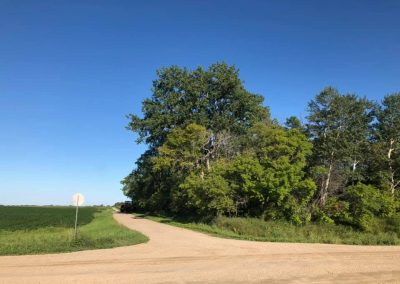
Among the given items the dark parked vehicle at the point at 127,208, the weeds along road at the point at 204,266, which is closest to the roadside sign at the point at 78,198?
the weeds along road at the point at 204,266

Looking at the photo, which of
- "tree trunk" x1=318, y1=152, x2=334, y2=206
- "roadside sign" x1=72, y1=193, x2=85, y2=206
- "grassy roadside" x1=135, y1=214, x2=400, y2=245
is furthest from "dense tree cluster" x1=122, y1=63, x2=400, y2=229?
"roadside sign" x1=72, y1=193, x2=85, y2=206

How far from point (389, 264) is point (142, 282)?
895cm

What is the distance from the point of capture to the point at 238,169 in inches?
1335

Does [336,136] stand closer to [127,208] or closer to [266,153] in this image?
[266,153]

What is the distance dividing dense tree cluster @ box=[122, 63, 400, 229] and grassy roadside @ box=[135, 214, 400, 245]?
276 centimetres

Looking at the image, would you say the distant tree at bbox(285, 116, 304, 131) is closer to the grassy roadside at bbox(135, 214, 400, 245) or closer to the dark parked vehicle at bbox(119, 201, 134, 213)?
the grassy roadside at bbox(135, 214, 400, 245)

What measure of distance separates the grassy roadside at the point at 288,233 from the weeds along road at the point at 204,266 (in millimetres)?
5163

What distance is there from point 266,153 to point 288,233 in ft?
31.1

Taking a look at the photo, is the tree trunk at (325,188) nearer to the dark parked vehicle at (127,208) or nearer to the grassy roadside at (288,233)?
the grassy roadside at (288,233)

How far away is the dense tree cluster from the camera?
32.8 meters

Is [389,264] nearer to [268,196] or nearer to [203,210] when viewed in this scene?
[268,196]

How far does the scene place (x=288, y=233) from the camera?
2602 centimetres

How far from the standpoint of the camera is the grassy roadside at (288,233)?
2309cm

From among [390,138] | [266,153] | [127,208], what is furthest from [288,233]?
[127,208]
